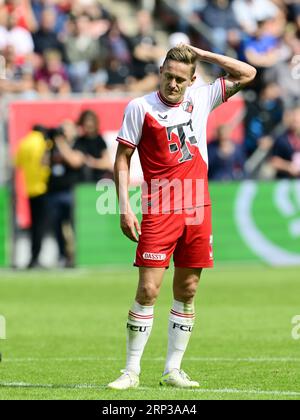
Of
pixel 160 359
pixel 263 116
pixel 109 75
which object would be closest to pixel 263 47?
pixel 263 116

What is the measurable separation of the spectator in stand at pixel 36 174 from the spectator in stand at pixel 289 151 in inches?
177

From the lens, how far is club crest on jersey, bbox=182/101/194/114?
8.99 metres

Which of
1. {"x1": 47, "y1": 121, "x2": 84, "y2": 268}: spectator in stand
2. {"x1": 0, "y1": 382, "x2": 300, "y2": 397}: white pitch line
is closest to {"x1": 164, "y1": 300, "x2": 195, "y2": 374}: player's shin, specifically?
{"x1": 0, "y1": 382, "x2": 300, "y2": 397}: white pitch line

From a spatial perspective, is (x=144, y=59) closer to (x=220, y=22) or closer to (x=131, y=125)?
(x=220, y=22)

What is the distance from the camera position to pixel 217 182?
68.6 ft

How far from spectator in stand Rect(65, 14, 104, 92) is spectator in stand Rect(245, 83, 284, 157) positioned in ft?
11.3

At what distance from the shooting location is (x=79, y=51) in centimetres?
2395

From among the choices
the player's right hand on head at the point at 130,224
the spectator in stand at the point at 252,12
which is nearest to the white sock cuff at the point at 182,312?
the player's right hand on head at the point at 130,224

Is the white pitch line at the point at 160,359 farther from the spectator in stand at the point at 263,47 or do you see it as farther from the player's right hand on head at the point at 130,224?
the spectator in stand at the point at 263,47

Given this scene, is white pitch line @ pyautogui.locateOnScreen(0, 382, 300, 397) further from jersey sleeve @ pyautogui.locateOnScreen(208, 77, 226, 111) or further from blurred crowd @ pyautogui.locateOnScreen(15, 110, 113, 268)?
blurred crowd @ pyautogui.locateOnScreen(15, 110, 113, 268)

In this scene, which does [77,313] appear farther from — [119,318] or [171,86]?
[171,86]

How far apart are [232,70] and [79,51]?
49.9ft

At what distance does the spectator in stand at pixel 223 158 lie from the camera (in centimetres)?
2119
